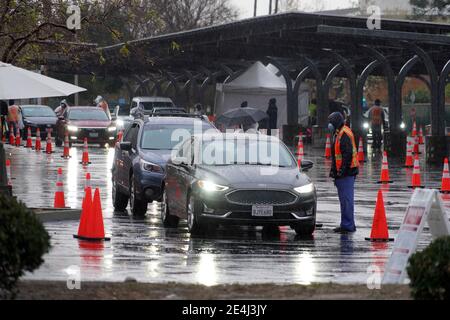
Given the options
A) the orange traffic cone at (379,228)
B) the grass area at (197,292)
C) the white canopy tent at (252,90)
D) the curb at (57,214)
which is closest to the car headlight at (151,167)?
the curb at (57,214)

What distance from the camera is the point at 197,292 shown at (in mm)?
11109

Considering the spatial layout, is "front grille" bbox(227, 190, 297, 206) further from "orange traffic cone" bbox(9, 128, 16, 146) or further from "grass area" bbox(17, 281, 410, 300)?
"orange traffic cone" bbox(9, 128, 16, 146)

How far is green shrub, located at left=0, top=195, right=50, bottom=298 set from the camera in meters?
9.88

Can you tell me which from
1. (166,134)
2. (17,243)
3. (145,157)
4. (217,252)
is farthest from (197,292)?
(166,134)

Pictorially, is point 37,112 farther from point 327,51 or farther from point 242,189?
point 242,189

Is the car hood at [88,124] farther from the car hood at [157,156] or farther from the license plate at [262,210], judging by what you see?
the license plate at [262,210]

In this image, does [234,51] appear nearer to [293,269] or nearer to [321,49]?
[321,49]

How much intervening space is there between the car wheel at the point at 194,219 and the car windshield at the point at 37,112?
42.4 m

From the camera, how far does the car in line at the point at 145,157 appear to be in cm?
2200

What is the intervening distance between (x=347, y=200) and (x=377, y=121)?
2817 cm

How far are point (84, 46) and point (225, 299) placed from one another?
21820 millimetres

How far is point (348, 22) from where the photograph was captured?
43.1 meters

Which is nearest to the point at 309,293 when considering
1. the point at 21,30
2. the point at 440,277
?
the point at 440,277

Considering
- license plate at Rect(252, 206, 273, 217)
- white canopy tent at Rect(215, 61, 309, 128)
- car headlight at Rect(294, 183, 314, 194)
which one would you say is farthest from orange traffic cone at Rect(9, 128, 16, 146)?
license plate at Rect(252, 206, 273, 217)
